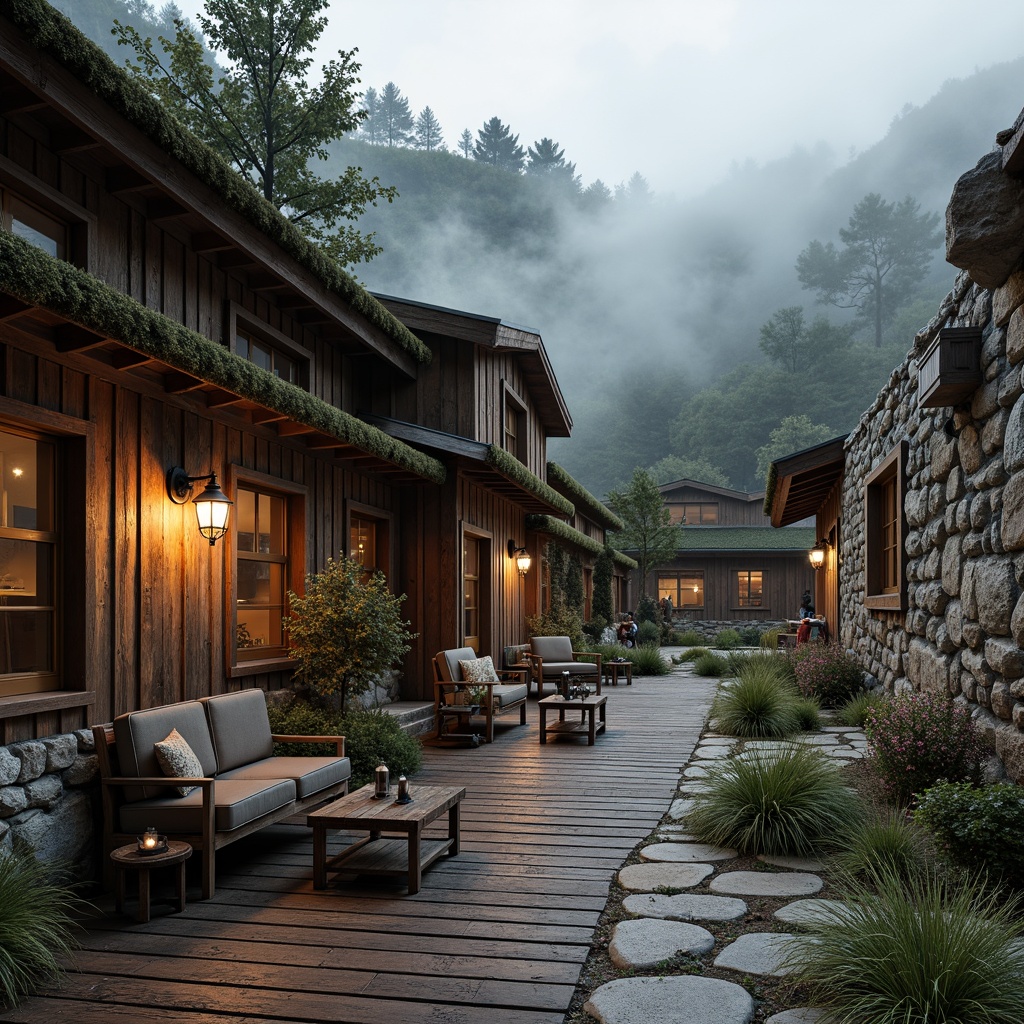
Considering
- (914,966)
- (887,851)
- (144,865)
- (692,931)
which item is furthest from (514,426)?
(914,966)

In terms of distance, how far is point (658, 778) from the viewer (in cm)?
741

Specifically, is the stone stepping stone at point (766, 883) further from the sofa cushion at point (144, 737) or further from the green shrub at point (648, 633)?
the green shrub at point (648, 633)

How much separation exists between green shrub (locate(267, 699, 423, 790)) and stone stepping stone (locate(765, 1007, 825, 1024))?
4019 mm

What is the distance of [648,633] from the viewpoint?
24703 millimetres

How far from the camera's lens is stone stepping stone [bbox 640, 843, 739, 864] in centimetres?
507

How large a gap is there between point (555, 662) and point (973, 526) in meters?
8.68

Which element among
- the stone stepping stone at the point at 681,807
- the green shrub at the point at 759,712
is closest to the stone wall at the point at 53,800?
the stone stepping stone at the point at 681,807

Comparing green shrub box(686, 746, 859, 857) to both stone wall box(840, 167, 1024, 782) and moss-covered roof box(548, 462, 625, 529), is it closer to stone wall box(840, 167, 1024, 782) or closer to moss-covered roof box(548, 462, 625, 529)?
stone wall box(840, 167, 1024, 782)

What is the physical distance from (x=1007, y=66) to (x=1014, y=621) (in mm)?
108682

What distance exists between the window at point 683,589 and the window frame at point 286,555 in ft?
76.0

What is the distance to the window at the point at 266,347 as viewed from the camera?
7.57 m

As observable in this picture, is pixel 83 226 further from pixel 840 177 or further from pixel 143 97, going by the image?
pixel 840 177

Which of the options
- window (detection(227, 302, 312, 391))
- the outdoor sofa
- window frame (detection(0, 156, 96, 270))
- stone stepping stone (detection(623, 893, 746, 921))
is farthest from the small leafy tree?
stone stepping stone (detection(623, 893, 746, 921))

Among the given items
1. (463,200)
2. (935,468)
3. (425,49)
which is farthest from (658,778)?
(425,49)
